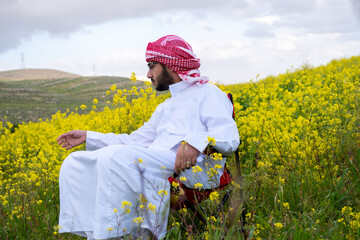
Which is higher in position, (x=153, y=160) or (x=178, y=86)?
(x=178, y=86)

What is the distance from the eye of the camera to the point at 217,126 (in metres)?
2.44

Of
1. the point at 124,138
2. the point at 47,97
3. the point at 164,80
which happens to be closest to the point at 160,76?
the point at 164,80

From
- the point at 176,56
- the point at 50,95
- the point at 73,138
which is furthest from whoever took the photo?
the point at 50,95

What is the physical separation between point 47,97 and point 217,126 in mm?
33787

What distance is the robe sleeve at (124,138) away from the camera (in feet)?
9.55

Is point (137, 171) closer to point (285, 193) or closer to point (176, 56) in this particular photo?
point (176, 56)

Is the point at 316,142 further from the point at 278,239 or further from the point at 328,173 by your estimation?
the point at 278,239

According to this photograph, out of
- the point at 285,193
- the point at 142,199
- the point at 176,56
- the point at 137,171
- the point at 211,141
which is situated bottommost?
the point at 285,193

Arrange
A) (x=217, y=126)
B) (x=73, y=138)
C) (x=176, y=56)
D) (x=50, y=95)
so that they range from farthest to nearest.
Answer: (x=50, y=95)
(x=73, y=138)
(x=176, y=56)
(x=217, y=126)

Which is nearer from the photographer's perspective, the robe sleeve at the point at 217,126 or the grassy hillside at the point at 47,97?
the robe sleeve at the point at 217,126

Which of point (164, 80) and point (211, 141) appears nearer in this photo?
point (211, 141)

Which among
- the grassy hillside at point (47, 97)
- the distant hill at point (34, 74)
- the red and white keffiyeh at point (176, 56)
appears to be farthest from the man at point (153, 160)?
the distant hill at point (34, 74)

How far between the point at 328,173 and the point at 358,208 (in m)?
0.39

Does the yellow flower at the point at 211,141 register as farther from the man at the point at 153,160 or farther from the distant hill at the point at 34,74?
the distant hill at the point at 34,74
